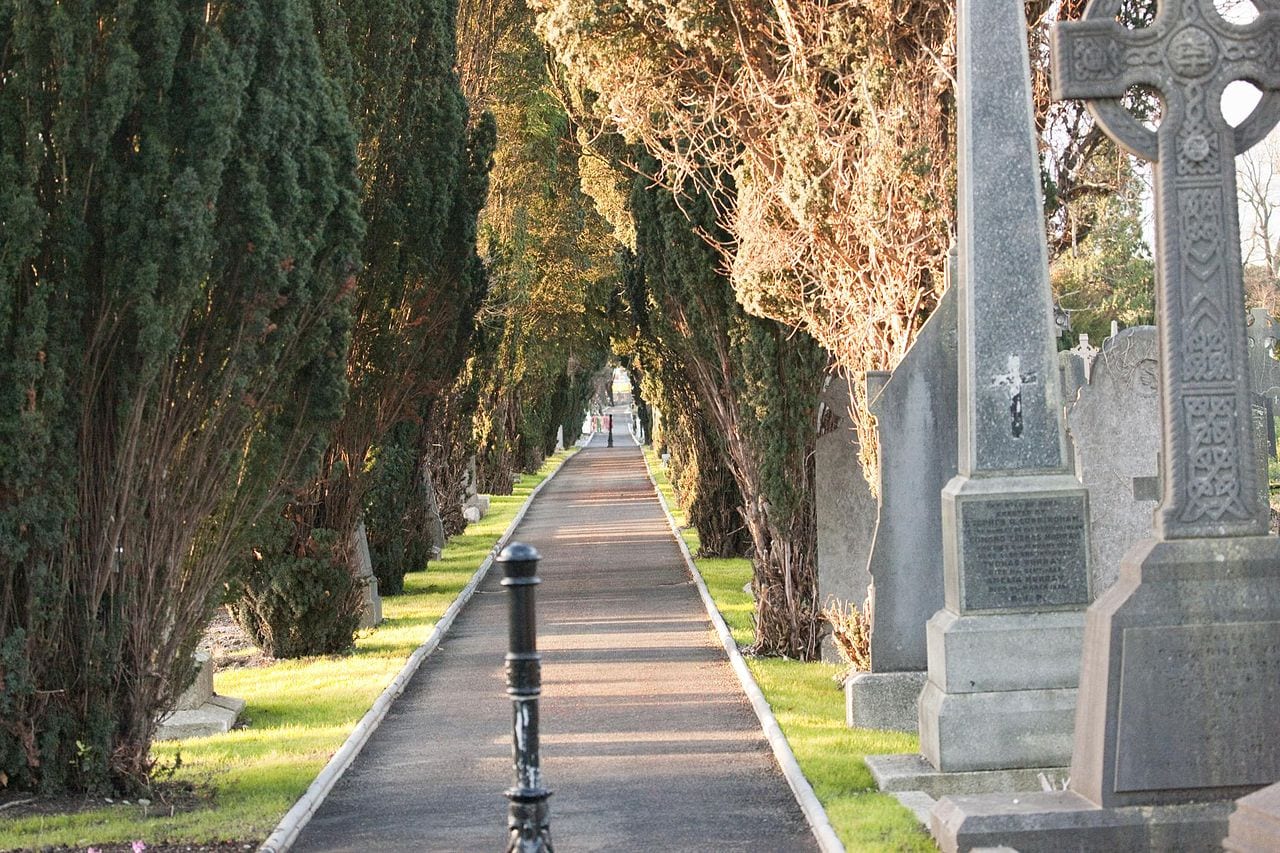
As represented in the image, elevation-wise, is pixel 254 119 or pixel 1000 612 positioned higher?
pixel 254 119

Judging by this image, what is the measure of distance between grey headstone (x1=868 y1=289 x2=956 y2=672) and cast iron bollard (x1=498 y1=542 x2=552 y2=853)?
4.93 metres

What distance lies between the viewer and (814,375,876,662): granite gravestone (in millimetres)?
14117

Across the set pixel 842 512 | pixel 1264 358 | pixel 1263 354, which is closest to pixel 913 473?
pixel 842 512

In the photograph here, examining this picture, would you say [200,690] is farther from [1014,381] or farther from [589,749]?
[1014,381]

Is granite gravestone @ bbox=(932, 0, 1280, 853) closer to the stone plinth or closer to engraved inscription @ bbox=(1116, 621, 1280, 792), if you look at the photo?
engraved inscription @ bbox=(1116, 621, 1280, 792)

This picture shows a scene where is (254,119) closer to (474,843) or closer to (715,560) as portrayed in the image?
(474,843)

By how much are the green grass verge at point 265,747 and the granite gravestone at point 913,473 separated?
12.7 feet

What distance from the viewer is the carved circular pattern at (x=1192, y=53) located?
718 centimetres

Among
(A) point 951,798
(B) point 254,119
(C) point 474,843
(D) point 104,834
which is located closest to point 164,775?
(D) point 104,834

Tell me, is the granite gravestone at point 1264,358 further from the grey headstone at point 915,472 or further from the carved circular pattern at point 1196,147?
the carved circular pattern at point 1196,147

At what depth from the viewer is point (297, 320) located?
35.0ft

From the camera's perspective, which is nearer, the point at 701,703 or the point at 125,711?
the point at 125,711

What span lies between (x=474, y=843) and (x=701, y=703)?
4667mm

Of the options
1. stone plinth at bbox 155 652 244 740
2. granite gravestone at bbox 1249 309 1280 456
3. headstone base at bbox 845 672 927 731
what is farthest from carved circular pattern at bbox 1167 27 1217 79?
granite gravestone at bbox 1249 309 1280 456
